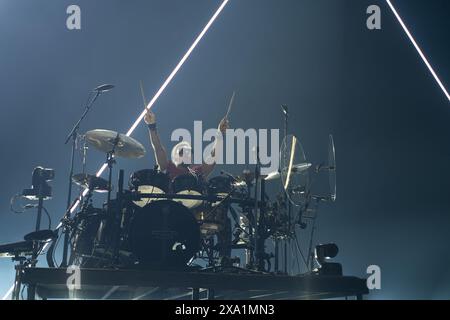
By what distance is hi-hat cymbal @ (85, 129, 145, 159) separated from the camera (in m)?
4.08

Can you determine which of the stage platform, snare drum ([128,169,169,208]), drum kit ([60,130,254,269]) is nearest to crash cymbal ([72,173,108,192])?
drum kit ([60,130,254,269])

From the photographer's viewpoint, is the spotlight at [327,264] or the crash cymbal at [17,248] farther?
the crash cymbal at [17,248]

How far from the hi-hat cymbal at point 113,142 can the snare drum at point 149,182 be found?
0.44 meters

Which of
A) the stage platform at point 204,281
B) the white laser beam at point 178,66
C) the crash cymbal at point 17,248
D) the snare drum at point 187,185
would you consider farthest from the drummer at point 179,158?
the stage platform at point 204,281

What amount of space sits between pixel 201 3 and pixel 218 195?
10.4 feet

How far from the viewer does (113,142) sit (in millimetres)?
4082

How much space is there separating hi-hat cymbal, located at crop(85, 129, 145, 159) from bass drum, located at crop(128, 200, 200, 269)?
0.95m

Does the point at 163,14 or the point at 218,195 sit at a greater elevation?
the point at 163,14

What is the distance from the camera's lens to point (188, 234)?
3248mm

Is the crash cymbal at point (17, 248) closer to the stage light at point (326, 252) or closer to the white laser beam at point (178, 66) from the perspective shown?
the stage light at point (326, 252)

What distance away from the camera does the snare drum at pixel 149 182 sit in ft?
11.9
